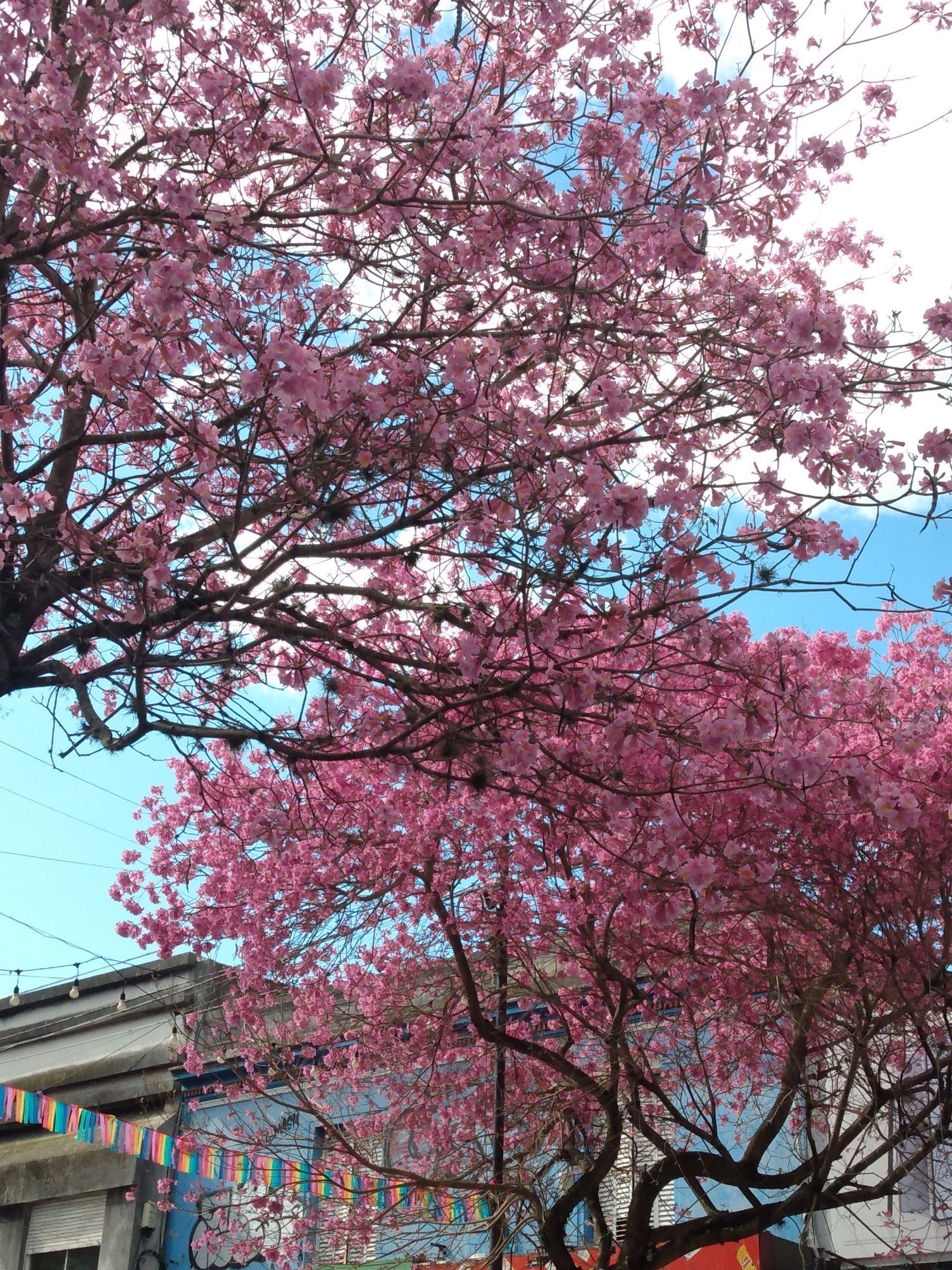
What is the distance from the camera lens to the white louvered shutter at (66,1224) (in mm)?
16484

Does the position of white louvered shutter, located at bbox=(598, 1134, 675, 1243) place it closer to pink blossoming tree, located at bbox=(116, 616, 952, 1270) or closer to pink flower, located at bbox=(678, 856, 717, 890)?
pink blossoming tree, located at bbox=(116, 616, 952, 1270)

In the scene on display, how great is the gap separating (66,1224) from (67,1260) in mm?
437

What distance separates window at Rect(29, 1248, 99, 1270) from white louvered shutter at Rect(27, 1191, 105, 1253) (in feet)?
0.16

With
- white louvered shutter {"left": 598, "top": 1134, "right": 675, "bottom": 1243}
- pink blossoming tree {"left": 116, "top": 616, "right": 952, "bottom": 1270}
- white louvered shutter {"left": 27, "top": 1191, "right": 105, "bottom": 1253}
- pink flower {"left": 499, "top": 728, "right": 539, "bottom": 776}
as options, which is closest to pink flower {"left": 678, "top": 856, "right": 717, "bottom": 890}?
pink blossoming tree {"left": 116, "top": 616, "right": 952, "bottom": 1270}

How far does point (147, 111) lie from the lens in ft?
21.6

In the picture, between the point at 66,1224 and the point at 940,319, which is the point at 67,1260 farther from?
the point at 940,319

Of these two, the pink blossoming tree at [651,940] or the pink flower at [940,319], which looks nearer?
the pink flower at [940,319]

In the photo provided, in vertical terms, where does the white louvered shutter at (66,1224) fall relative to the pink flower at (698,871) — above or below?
below

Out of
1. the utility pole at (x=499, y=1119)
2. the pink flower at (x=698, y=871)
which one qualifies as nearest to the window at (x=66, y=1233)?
the utility pole at (x=499, y=1119)

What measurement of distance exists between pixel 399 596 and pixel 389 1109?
23.1ft

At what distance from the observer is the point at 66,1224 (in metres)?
16.8

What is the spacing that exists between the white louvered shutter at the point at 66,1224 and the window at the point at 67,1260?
49 millimetres

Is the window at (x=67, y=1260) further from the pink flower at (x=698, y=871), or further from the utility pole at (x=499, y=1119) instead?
the pink flower at (x=698, y=871)

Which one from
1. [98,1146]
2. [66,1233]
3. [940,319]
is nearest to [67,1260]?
[66,1233]
